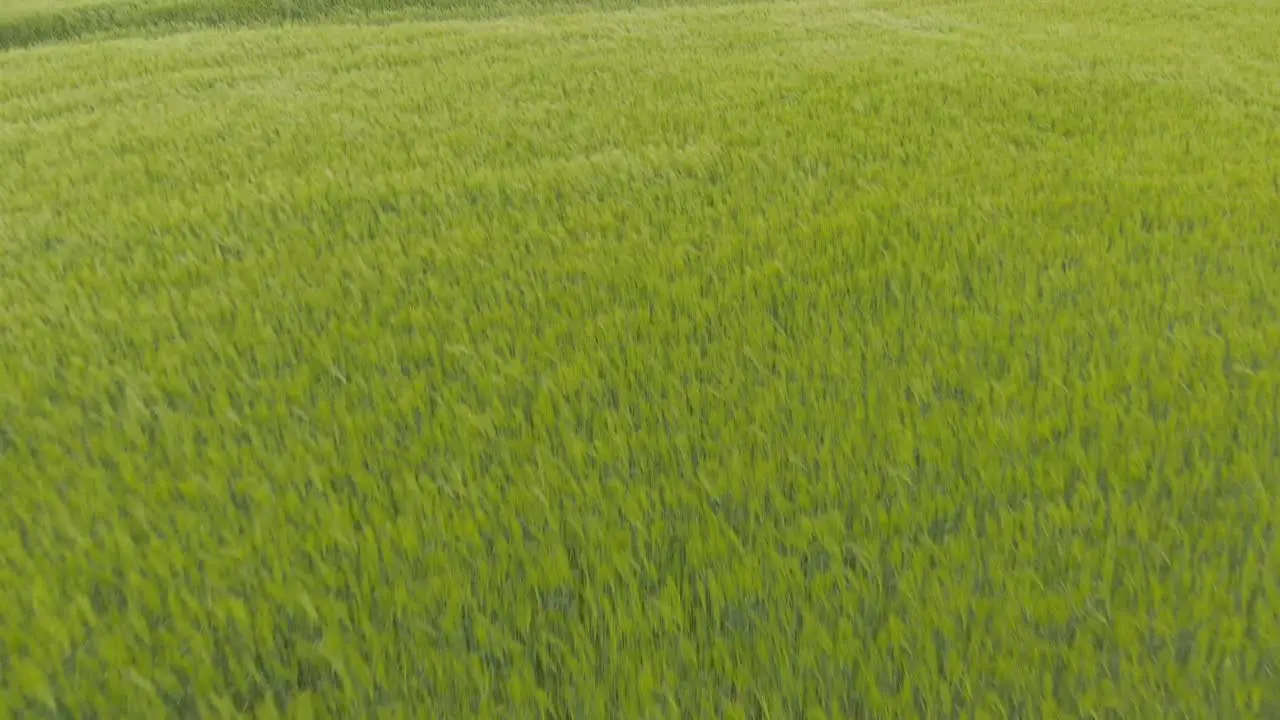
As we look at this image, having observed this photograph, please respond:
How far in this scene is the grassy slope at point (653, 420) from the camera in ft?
5.11

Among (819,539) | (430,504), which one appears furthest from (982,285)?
(430,504)

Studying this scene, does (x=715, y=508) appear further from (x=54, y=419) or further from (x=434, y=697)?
(x=54, y=419)

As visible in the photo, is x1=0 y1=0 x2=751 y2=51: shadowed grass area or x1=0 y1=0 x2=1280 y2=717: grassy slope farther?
x1=0 y1=0 x2=751 y2=51: shadowed grass area

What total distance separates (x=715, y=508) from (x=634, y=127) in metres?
3.80

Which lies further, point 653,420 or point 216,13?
point 216,13

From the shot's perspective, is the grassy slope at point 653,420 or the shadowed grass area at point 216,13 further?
the shadowed grass area at point 216,13

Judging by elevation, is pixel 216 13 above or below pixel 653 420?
above

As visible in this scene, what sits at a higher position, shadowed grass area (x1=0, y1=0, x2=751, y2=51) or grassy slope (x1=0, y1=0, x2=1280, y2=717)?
shadowed grass area (x1=0, y1=0, x2=751, y2=51)

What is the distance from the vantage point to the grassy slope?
1.56 meters

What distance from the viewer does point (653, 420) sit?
236 centimetres

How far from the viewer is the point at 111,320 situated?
3023 millimetres

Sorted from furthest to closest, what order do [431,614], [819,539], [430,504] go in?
[430,504], [819,539], [431,614]

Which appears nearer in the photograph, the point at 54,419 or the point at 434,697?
the point at 434,697

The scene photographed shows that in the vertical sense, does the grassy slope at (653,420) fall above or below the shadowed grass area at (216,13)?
below
